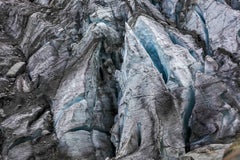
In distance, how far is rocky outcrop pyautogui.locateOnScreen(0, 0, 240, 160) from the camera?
1889 centimetres

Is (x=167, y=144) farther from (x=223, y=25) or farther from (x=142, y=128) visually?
(x=223, y=25)

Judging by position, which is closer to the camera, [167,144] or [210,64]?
[167,144]

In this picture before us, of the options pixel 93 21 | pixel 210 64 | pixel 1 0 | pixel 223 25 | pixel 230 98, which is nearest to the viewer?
pixel 230 98

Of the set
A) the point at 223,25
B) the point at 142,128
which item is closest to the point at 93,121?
the point at 142,128

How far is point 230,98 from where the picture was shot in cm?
1934

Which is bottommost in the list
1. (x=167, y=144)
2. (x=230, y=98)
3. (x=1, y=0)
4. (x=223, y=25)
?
(x=167, y=144)

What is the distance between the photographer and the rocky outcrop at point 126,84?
1889cm

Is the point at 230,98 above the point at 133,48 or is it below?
below

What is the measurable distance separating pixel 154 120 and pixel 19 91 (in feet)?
32.4

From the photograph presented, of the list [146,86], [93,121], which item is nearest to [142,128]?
[146,86]

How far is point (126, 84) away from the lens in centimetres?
2133

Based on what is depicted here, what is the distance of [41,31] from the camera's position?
2909cm

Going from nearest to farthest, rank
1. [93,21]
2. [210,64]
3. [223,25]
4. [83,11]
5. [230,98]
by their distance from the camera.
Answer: [230,98], [210,64], [223,25], [93,21], [83,11]

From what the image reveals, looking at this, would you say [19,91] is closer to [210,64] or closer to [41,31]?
[41,31]
